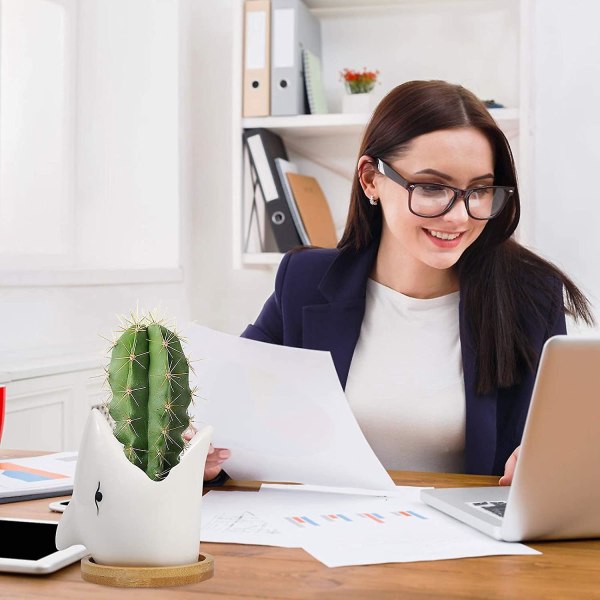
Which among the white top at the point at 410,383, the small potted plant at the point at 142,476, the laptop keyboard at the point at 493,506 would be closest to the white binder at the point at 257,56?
the white top at the point at 410,383

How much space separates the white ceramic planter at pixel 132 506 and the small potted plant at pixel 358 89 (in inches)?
77.1

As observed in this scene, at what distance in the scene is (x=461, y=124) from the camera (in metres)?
1.63

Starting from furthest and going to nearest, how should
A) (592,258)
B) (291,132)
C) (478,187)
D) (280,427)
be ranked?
(291,132) < (592,258) < (478,187) < (280,427)

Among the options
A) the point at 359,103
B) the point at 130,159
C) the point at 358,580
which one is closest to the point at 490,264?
the point at 358,580

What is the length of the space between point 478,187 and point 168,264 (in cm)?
155

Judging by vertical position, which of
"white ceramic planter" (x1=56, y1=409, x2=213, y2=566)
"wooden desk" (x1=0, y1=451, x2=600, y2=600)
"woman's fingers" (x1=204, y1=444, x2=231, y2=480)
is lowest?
"wooden desk" (x1=0, y1=451, x2=600, y2=600)

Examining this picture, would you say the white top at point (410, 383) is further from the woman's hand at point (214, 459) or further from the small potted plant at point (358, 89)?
the small potted plant at point (358, 89)

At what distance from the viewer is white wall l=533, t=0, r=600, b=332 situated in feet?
8.48

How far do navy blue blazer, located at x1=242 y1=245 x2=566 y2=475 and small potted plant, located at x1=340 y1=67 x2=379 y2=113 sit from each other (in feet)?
3.06

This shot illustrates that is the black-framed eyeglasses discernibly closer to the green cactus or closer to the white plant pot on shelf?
the green cactus

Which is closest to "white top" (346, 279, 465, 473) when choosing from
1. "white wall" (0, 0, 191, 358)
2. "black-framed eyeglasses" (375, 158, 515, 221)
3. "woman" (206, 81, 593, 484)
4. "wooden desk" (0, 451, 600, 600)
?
"woman" (206, 81, 593, 484)

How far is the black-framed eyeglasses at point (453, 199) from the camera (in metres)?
1.56

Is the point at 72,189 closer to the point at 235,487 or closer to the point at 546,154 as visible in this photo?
the point at 546,154

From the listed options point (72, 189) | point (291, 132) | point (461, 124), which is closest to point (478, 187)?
point (461, 124)
